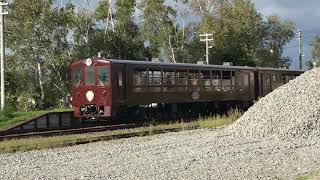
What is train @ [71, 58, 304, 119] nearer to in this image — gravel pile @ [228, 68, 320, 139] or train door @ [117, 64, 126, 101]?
train door @ [117, 64, 126, 101]

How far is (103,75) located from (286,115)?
9.61 m

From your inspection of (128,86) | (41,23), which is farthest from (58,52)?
(128,86)

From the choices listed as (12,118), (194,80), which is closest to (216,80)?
(194,80)

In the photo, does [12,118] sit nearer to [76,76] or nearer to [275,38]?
[76,76]

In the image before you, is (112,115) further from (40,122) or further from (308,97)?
(308,97)

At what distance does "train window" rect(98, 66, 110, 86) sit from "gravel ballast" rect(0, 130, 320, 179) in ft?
25.5

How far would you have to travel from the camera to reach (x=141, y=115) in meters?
26.8

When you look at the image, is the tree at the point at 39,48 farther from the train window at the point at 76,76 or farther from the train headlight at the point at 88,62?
the train headlight at the point at 88,62

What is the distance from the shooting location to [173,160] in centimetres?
1280

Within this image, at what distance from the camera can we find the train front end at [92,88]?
977 inches

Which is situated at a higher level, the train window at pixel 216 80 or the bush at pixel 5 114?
the train window at pixel 216 80

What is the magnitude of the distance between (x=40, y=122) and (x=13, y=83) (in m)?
13.2

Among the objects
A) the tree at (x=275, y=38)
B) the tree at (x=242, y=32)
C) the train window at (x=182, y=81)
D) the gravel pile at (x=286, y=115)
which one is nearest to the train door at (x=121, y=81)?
the train window at (x=182, y=81)

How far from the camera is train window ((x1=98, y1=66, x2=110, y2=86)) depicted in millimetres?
24844
